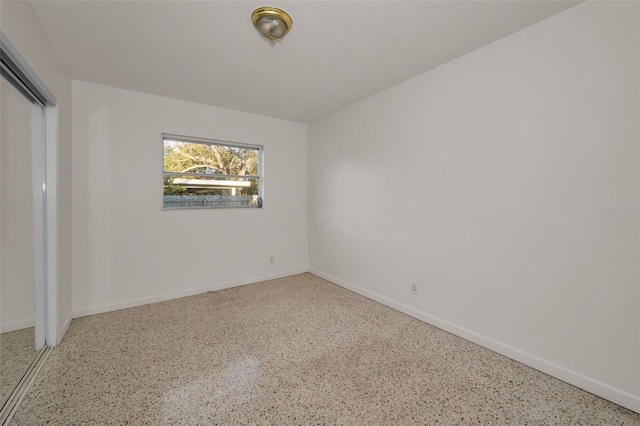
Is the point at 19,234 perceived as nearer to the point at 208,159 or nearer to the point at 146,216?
the point at 146,216

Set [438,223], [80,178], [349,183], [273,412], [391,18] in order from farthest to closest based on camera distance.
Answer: [349,183], [80,178], [438,223], [391,18], [273,412]

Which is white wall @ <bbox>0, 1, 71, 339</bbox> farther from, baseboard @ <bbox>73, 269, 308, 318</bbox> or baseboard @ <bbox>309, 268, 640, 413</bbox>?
baseboard @ <bbox>309, 268, 640, 413</bbox>

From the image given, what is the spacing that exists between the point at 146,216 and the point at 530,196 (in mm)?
3880

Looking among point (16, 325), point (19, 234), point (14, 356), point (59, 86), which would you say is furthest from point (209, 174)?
point (14, 356)

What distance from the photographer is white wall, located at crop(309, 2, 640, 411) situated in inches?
65.1

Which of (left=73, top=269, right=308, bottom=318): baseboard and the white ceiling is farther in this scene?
(left=73, top=269, right=308, bottom=318): baseboard

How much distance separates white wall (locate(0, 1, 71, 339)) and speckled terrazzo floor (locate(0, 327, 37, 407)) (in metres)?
0.32

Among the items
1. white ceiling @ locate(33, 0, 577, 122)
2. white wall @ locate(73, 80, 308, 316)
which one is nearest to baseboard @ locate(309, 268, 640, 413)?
white wall @ locate(73, 80, 308, 316)

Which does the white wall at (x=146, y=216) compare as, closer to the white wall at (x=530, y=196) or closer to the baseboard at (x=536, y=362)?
the white wall at (x=530, y=196)

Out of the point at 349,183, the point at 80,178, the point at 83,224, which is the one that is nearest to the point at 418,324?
the point at 349,183

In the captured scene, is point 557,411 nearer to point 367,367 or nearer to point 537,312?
point 537,312

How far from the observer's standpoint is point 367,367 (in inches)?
79.4

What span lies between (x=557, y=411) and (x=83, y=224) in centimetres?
430

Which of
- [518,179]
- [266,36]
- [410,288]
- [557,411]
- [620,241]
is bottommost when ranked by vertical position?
[557,411]
